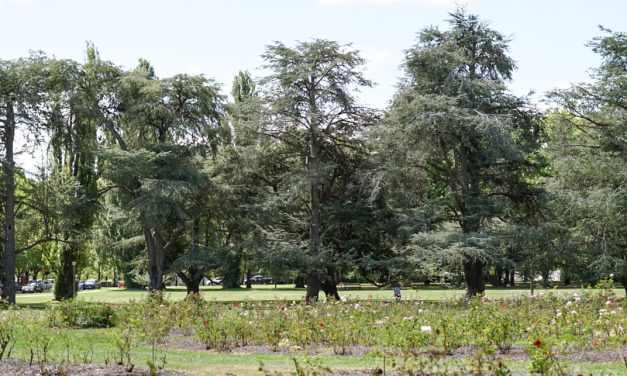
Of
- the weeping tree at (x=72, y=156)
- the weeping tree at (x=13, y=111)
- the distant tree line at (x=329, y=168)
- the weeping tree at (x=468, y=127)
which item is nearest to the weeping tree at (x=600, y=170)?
the distant tree line at (x=329, y=168)

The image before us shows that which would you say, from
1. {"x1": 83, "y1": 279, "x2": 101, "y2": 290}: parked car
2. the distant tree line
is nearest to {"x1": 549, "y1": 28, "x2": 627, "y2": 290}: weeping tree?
the distant tree line

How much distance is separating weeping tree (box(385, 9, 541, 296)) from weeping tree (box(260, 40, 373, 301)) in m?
2.24

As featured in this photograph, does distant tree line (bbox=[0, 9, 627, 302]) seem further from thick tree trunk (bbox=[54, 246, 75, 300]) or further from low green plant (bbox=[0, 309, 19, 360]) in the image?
low green plant (bbox=[0, 309, 19, 360])

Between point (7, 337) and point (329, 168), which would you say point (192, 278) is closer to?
point (329, 168)

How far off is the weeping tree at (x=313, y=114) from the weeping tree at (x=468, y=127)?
2.24 m

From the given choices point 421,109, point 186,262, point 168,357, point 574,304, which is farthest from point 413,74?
point 168,357

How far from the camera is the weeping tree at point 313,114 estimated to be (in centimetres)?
2573

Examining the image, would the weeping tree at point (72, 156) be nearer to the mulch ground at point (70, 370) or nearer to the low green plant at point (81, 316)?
the low green plant at point (81, 316)

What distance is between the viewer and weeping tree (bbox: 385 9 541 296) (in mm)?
22875

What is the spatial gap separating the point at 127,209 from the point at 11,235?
489cm

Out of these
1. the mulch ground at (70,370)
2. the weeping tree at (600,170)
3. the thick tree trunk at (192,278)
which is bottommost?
the mulch ground at (70,370)

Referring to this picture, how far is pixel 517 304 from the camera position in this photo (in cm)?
1370

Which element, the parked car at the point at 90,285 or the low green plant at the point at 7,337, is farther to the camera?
the parked car at the point at 90,285

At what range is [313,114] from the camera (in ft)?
84.0
